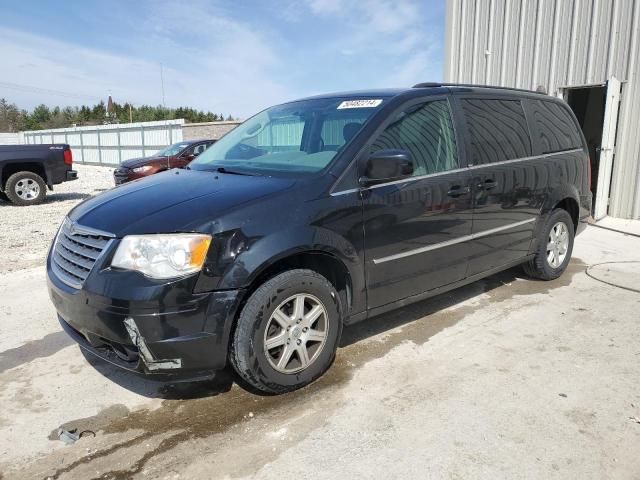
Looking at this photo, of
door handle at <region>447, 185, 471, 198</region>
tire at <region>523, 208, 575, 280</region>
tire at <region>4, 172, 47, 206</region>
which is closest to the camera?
door handle at <region>447, 185, 471, 198</region>

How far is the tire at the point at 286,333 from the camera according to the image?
8.86 feet

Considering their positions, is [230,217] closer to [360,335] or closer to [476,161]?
[360,335]

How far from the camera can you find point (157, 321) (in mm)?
2482

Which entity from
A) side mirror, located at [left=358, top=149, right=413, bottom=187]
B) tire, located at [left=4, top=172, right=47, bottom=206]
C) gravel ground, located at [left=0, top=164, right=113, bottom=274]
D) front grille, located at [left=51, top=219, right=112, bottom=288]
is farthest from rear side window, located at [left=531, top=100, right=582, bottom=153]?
tire, located at [left=4, top=172, right=47, bottom=206]

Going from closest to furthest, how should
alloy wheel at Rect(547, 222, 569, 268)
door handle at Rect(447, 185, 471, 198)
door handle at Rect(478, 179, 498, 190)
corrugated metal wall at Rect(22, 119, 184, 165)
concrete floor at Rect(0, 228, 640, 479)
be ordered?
concrete floor at Rect(0, 228, 640, 479) < door handle at Rect(447, 185, 471, 198) < door handle at Rect(478, 179, 498, 190) < alloy wheel at Rect(547, 222, 569, 268) < corrugated metal wall at Rect(22, 119, 184, 165)

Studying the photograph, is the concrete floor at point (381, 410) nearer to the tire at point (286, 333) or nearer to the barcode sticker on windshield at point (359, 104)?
the tire at point (286, 333)

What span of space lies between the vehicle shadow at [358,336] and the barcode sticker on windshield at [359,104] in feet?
5.68

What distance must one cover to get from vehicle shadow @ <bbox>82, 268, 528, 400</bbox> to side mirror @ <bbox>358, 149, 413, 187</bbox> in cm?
127

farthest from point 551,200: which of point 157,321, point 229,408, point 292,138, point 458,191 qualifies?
point 157,321

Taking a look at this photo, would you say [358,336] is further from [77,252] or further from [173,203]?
[77,252]

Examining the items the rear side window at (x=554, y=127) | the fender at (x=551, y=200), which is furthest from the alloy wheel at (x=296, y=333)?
the rear side window at (x=554, y=127)

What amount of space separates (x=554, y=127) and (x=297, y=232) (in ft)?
11.1

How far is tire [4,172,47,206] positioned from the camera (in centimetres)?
1099

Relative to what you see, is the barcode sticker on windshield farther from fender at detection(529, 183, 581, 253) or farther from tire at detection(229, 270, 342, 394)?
fender at detection(529, 183, 581, 253)
